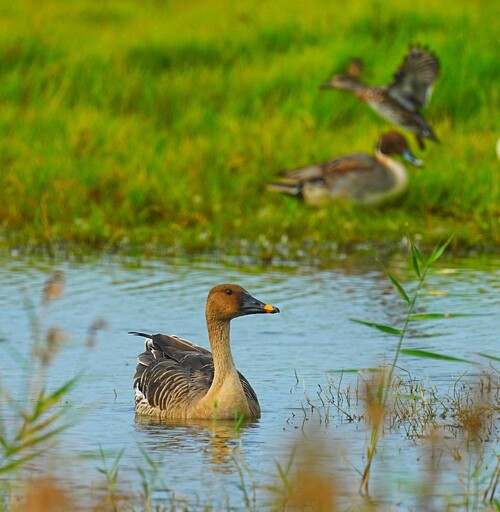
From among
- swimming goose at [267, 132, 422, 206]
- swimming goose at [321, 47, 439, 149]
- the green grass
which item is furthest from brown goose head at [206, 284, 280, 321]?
swimming goose at [321, 47, 439, 149]

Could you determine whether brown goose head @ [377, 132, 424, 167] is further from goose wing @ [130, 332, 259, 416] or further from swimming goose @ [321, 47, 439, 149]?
goose wing @ [130, 332, 259, 416]

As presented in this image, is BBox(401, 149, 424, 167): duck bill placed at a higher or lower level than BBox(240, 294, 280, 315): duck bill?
higher

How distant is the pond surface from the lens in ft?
19.3

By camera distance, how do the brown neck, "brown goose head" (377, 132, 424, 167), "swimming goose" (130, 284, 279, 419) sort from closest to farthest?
"swimming goose" (130, 284, 279, 419) → the brown neck → "brown goose head" (377, 132, 424, 167)

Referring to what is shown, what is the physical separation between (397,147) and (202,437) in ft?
23.9

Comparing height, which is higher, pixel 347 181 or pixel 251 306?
pixel 347 181

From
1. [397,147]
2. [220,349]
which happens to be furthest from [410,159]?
[220,349]

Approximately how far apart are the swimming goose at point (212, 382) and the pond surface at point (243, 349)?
100 mm

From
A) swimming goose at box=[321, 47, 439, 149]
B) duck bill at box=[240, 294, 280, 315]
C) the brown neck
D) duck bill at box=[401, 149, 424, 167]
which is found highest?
swimming goose at box=[321, 47, 439, 149]

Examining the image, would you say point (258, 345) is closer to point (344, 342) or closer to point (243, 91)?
point (344, 342)

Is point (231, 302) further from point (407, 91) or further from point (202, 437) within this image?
point (407, 91)

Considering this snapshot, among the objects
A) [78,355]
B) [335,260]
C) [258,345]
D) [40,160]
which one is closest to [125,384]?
[78,355]

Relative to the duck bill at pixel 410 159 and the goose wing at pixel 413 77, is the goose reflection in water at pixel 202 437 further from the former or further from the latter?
the goose wing at pixel 413 77

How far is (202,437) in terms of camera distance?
6.64 meters
